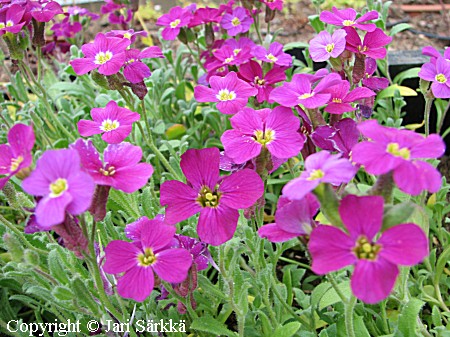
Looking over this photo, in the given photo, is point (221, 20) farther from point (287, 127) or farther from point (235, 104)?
point (287, 127)

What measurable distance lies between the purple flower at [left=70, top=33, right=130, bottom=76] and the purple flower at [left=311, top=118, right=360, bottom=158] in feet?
1.85

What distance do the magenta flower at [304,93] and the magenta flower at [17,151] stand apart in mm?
511

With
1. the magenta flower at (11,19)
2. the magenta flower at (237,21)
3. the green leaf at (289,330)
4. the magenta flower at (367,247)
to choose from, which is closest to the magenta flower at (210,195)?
the magenta flower at (367,247)

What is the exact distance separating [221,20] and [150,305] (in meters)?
1.18

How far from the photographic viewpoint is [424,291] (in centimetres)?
163

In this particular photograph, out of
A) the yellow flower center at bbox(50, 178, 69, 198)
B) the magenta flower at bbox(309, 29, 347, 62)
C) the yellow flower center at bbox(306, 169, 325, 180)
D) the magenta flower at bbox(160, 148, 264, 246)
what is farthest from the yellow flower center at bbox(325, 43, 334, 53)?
the yellow flower center at bbox(50, 178, 69, 198)

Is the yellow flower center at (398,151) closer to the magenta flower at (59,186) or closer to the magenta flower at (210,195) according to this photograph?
the magenta flower at (210,195)

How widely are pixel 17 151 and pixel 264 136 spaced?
492 mm

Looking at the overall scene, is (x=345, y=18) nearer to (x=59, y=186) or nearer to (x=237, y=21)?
(x=237, y=21)

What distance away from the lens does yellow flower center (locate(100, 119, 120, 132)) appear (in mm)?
1249

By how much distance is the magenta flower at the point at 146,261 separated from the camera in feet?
3.21

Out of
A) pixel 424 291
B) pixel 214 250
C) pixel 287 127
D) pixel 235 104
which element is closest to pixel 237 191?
pixel 287 127

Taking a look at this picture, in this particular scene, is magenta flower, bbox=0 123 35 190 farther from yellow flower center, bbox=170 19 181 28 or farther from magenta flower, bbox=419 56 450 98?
yellow flower center, bbox=170 19 181 28

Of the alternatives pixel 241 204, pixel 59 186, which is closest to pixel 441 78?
pixel 241 204
